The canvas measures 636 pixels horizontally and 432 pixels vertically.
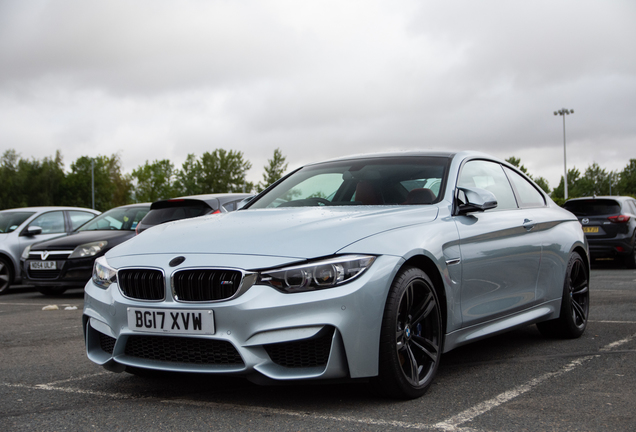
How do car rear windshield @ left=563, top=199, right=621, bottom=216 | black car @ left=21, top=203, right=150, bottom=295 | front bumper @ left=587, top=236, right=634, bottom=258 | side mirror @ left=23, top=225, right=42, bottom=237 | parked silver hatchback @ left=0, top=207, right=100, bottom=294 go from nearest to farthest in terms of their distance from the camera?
black car @ left=21, top=203, right=150, bottom=295 → parked silver hatchback @ left=0, top=207, right=100, bottom=294 → side mirror @ left=23, top=225, right=42, bottom=237 → front bumper @ left=587, top=236, right=634, bottom=258 → car rear windshield @ left=563, top=199, right=621, bottom=216

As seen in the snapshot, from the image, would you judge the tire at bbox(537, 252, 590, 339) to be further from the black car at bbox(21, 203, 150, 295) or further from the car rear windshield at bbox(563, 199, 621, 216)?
the car rear windshield at bbox(563, 199, 621, 216)

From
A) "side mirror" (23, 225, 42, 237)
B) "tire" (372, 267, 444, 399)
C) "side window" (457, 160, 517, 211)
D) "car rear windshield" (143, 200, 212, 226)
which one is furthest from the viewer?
"side mirror" (23, 225, 42, 237)

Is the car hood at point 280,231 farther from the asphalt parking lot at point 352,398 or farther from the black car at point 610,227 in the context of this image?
the black car at point 610,227

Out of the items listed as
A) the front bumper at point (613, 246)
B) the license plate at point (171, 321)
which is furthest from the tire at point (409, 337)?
the front bumper at point (613, 246)

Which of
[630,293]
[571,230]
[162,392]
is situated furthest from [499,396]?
[630,293]

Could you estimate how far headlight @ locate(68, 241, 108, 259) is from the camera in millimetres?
10906

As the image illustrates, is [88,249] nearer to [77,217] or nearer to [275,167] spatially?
[77,217]

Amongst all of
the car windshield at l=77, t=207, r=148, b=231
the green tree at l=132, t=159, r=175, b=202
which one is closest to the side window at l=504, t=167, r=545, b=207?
the car windshield at l=77, t=207, r=148, b=231

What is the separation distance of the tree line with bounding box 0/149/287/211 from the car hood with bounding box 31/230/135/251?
62.5 meters

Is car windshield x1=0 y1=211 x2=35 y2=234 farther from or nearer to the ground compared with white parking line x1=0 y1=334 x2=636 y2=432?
farther from the ground

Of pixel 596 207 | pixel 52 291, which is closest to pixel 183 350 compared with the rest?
pixel 52 291

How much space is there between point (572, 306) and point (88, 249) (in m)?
7.76

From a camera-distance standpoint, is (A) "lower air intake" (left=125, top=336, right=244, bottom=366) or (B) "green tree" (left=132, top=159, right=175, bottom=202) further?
(B) "green tree" (left=132, top=159, right=175, bottom=202)

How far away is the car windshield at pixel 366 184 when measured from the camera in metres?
4.70
